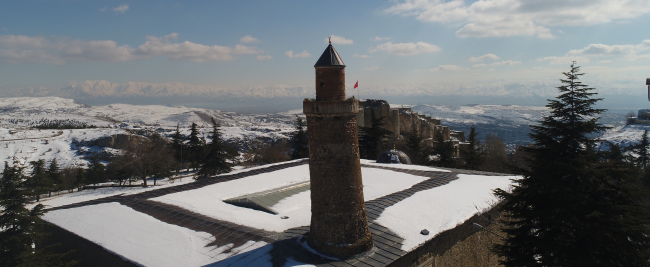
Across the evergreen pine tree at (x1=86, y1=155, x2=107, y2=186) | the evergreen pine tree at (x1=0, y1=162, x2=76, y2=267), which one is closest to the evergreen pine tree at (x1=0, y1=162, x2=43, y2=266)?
the evergreen pine tree at (x1=0, y1=162, x2=76, y2=267)

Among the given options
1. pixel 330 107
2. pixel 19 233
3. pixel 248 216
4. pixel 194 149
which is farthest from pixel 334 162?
pixel 194 149

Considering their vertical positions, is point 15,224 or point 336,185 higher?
point 336,185

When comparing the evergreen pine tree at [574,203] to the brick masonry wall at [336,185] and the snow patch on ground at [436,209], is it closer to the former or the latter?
the snow patch on ground at [436,209]

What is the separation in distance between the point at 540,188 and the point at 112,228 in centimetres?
1499

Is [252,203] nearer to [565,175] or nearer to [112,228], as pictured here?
→ [112,228]

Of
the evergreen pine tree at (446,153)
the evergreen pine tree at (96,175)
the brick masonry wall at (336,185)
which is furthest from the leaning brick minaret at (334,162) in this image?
the evergreen pine tree at (96,175)

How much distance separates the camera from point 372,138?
132 feet

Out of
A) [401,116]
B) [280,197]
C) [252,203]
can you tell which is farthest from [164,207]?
[401,116]

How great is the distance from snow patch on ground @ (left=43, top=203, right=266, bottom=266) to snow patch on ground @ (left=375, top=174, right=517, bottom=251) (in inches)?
208

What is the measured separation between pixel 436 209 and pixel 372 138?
80.7ft

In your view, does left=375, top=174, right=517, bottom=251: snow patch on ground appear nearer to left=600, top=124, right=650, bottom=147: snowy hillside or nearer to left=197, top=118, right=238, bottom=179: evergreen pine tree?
left=197, top=118, right=238, bottom=179: evergreen pine tree

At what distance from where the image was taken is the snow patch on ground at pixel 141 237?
1146 centimetres

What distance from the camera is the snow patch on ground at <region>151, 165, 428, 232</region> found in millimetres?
14805

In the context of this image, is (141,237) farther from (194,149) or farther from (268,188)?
(194,149)
